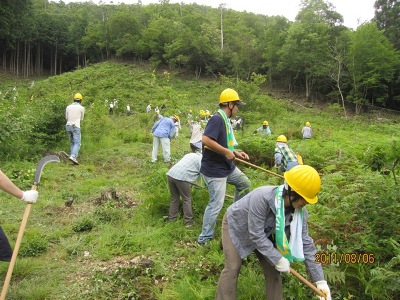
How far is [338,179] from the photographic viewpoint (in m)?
4.50

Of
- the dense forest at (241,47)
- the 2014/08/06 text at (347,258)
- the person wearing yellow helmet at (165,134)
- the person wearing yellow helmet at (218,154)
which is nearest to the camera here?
the 2014/08/06 text at (347,258)

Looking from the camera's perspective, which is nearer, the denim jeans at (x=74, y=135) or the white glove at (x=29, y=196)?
the white glove at (x=29, y=196)

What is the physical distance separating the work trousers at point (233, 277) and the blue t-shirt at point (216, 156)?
116 centimetres

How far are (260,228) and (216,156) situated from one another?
153cm

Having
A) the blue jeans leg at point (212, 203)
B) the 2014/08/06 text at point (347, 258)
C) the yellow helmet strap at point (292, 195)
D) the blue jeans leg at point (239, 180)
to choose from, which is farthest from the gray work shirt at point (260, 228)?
the blue jeans leg at point (239, 180)

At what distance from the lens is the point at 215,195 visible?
154 inches

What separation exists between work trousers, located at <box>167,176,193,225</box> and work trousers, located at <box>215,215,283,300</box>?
1.83 metres

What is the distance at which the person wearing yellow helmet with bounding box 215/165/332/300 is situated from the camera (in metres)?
2.37

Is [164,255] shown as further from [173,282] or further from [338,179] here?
[338,179]

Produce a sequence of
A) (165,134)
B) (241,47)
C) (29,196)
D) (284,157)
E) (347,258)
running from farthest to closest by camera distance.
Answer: (241,47)
(165,134)
(284,157)
(347,258)
(29,196)

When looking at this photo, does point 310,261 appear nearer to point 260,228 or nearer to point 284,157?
point 260,228

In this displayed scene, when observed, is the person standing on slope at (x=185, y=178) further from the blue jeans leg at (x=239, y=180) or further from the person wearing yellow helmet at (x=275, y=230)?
the person wearing yellow helmet at (x=275, y=230)

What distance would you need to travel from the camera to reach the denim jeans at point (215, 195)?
391cm

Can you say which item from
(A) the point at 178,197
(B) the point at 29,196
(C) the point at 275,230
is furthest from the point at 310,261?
(A) the point at 178,197
